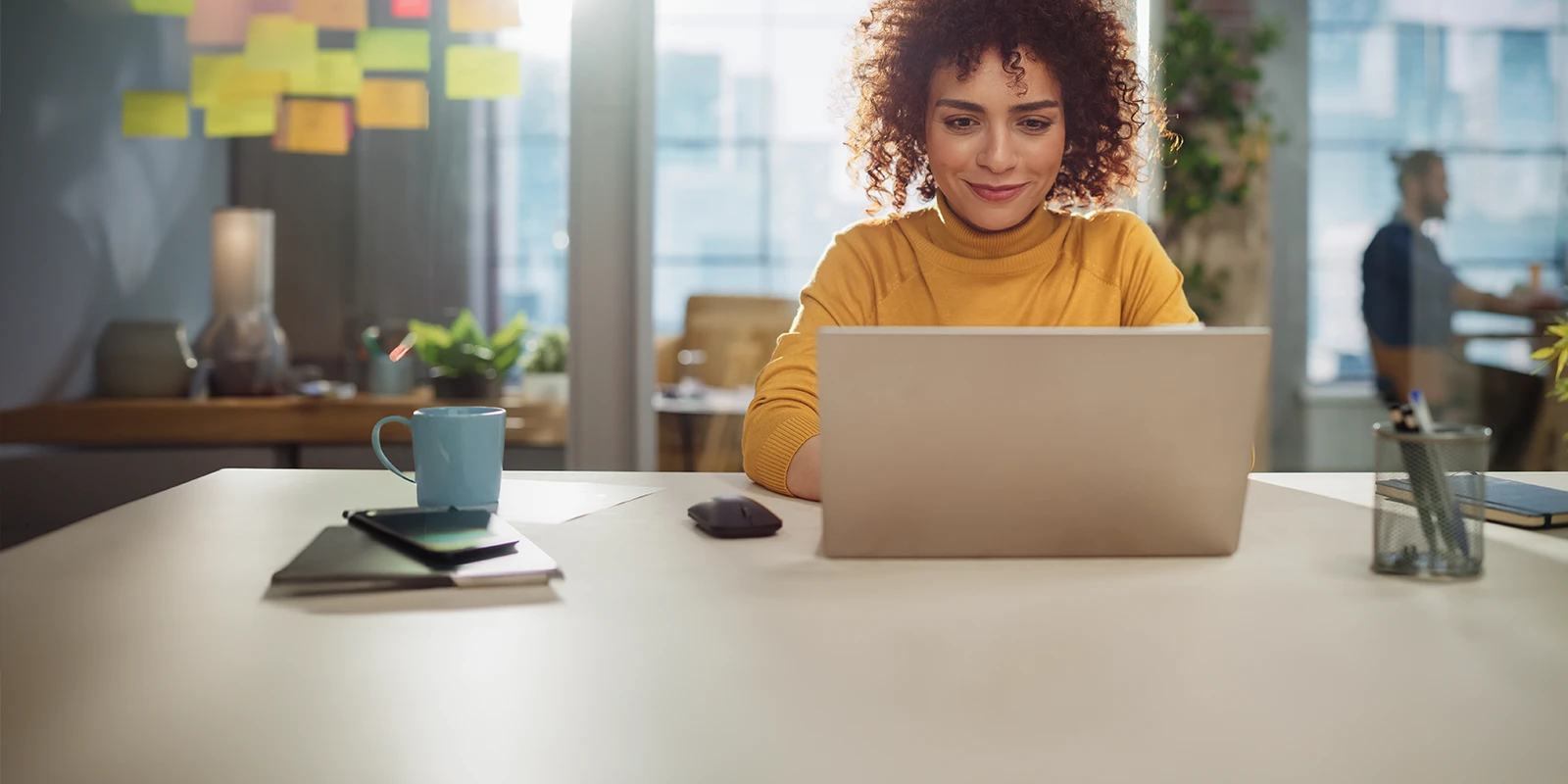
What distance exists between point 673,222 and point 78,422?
6.77ft

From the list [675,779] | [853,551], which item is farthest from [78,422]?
[675,779]

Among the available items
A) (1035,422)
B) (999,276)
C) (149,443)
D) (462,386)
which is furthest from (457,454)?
(149,443)

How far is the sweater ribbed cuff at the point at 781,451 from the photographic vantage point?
4.02 feet

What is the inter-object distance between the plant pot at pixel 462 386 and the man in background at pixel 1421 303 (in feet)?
9.04

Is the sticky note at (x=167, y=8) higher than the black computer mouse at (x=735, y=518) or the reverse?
higher

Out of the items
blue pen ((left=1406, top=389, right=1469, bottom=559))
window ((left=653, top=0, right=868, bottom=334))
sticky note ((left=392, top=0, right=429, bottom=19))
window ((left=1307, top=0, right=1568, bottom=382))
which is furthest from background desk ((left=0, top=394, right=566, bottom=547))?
window ((left=1307, top=0, right=1568, bottom=382))

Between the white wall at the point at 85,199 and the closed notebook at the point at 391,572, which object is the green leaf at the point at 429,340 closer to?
the white wall at the point at 85,199

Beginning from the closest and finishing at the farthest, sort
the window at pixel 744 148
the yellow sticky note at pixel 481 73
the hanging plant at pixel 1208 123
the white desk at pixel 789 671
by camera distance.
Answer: the white desk at pixel 789 671, the yellow sticky note at pixel 481 73, the window at pixel 744 148, the hanging plant at pixel 1208 123

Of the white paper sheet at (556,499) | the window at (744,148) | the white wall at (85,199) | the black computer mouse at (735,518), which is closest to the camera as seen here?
the black computer mouse at (735,518)

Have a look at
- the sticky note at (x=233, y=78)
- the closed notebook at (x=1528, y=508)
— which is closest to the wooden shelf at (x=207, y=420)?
the sticky note at (x=233, y=78)

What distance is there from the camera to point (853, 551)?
87 cm

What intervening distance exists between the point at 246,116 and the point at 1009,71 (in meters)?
2.00

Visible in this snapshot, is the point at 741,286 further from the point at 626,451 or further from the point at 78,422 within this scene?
the point at 78,422

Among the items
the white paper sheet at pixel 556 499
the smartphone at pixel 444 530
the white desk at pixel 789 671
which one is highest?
the smartphone at pixel 444 530
